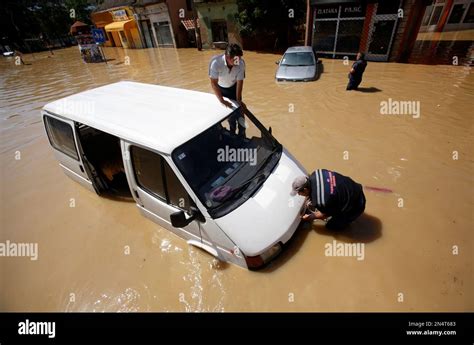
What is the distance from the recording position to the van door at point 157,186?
2961 mm

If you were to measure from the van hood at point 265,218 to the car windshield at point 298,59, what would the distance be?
8935 millimetres

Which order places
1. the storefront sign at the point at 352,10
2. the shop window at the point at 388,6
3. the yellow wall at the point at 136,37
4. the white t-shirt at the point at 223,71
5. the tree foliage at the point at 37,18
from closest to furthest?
the white t-shirt at the point at 223,71 < the shop window at the point at 388,6 < the storefront sign at the point at 352,10 < the yellow wall at the point at 136,37 < the tree foliage at the point at 37,18

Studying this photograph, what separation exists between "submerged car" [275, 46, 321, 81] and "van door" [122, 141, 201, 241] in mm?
8638

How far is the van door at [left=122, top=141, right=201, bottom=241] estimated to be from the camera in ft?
9.71

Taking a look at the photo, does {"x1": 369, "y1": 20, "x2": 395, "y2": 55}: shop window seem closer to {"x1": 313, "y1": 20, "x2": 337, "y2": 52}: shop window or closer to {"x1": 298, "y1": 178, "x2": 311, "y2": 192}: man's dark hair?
{"x1": 313, "y1": 20, "x2": 337, "y2": 52}: shop window

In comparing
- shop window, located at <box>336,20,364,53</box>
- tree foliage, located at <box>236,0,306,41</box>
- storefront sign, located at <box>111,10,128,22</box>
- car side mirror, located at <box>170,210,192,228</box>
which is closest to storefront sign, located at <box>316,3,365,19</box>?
shop window, located at <box>336,20,364,53</box>

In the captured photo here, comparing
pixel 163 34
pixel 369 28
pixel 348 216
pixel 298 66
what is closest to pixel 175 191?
pixel 348 216

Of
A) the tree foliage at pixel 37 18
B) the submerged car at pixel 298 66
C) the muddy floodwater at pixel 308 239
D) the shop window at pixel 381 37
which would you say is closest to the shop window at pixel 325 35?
the shop window at pixel 381 37

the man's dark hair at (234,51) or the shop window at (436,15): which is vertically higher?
the man's dark hair at (234,51)

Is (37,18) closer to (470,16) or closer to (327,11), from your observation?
(327,11)

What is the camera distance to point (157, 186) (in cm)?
321

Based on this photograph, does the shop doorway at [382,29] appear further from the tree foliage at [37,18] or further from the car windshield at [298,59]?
the tree foliage at [37,18]

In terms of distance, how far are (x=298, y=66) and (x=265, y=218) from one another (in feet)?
31.3
